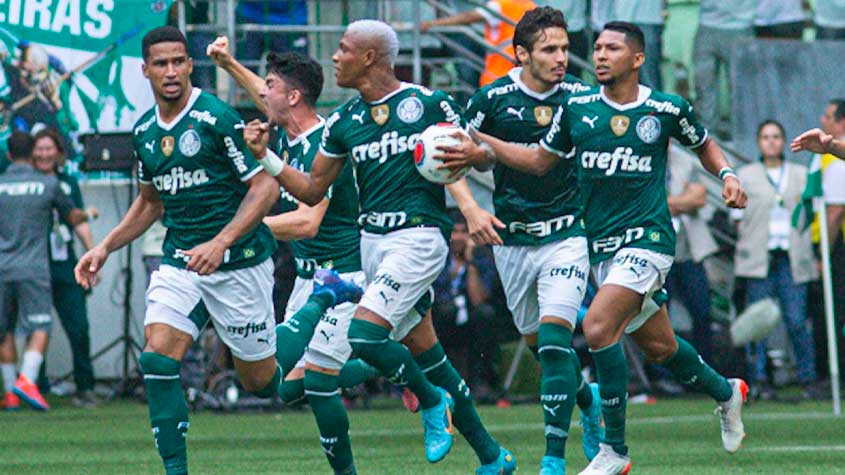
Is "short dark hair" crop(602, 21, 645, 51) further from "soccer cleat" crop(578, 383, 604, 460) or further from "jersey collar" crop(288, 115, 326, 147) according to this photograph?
"soccer cleat" crop(578, 383, 604, 460)

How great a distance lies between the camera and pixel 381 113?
10.4m

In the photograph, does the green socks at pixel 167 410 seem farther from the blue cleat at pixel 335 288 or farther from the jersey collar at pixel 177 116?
the blue cleat at pixel 335 288

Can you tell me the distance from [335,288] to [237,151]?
140cm

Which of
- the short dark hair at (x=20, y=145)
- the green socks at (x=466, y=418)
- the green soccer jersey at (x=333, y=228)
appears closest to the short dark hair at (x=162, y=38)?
the green soccer jersey at (x=333, y=228)

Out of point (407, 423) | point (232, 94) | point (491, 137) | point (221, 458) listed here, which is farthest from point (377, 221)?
point (232, 94)

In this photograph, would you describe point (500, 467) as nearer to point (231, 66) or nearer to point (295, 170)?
point (295, 170)

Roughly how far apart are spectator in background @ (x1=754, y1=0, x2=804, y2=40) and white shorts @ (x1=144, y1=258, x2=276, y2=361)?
10823 millimetres

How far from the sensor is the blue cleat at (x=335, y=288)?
1124 centimetres

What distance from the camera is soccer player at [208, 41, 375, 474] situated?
36.3ft

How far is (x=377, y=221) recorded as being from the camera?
34.3 ft

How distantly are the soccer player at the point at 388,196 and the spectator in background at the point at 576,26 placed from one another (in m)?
8.74

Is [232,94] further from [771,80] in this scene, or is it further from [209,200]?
[209,200]

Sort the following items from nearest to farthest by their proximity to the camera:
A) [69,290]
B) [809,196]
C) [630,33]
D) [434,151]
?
1. [434,151]
2. [630,33]
3. [809,196]
4. [69,290]

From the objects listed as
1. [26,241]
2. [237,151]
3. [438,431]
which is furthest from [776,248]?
[237,151]
